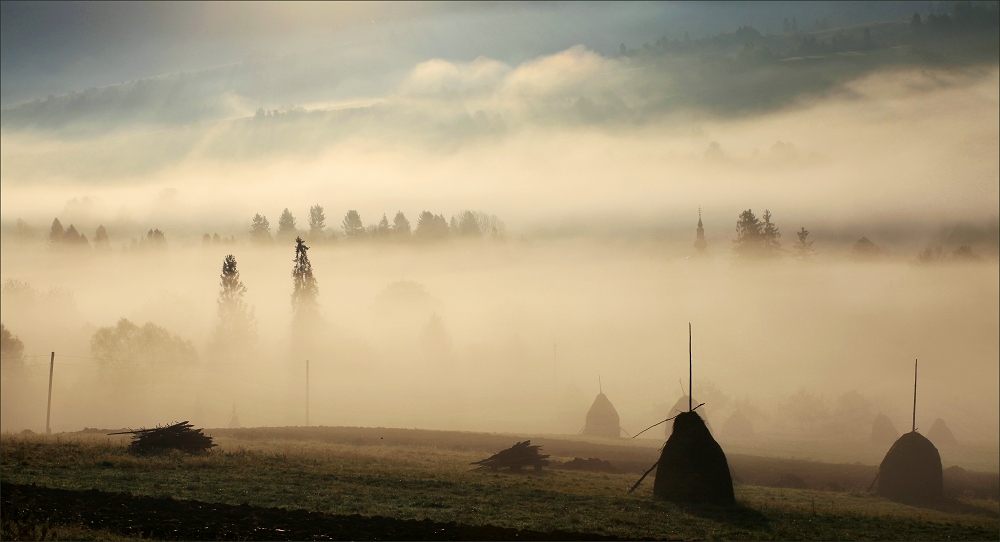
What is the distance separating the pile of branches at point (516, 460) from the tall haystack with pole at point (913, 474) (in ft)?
66.7

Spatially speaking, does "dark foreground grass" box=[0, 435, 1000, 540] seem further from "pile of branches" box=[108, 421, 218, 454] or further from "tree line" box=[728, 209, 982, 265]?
"tree line" box=[728, 209, 982, 265]

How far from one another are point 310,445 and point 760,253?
441 feet

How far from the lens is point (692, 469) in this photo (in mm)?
39312

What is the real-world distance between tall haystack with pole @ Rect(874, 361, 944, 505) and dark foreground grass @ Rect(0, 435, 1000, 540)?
1723mm

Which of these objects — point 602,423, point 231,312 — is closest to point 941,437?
point 602,423

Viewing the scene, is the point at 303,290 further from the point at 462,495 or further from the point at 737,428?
the point at 462,495

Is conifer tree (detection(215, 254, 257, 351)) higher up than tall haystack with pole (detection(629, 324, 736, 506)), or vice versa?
conifer tree (detection(215, 254, 257, 351))

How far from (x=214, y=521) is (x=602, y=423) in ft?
186

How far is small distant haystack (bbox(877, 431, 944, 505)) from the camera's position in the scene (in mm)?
47562

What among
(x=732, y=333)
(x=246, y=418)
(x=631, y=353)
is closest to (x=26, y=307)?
(x=246, y=418)

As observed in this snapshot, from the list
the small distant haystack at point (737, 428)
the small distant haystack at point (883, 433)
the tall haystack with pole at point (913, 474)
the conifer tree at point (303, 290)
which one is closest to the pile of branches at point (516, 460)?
the tall haystack with pole at point (913, 474)

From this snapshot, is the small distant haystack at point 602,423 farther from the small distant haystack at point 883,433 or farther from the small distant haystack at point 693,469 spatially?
the small distant haystack at point 693,469

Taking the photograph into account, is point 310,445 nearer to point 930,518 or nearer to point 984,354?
point 930,518

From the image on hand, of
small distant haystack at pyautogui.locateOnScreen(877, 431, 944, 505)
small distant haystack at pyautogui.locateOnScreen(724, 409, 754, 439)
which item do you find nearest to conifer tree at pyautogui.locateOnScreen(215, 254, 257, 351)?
small distant haystack at pyautogui.locateOnScreen(724, 409, 754, 439)
